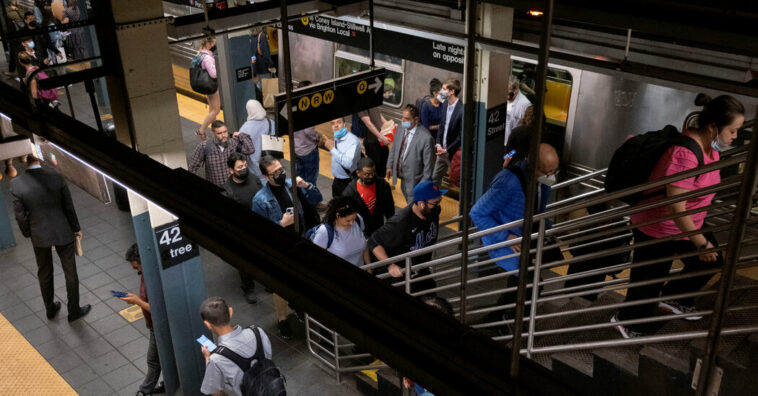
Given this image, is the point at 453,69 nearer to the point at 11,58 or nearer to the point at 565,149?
the point at 565,149

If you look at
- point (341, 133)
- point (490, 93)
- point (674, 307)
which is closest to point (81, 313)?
point (341, 133)

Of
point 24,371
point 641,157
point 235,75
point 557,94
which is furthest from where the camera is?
point 235,75

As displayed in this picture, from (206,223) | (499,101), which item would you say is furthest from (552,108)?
(206,223)

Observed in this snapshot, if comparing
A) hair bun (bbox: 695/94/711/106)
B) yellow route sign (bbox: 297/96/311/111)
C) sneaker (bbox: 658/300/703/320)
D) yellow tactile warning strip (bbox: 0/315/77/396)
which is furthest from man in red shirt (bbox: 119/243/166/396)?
hair bun (bbox: 695/94/711/106)

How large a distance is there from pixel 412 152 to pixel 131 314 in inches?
155

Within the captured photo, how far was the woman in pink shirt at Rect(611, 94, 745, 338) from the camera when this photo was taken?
432 cm

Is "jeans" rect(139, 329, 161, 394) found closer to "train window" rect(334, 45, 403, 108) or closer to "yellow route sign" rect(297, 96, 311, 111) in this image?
"yellow route sign" rect(297, 96, 311, 111)

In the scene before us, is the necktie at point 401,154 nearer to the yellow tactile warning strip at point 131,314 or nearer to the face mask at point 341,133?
the face mask at point 341,133

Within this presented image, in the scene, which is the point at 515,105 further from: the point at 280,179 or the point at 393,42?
the point at 280,179

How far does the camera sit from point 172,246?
20.6 feet

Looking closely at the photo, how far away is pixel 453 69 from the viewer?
26.0ft

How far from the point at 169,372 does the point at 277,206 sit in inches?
77.1

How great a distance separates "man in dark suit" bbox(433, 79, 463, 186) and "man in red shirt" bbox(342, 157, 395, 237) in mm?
1629

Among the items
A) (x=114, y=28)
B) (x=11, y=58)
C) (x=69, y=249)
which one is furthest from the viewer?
(x=11, y=58)
